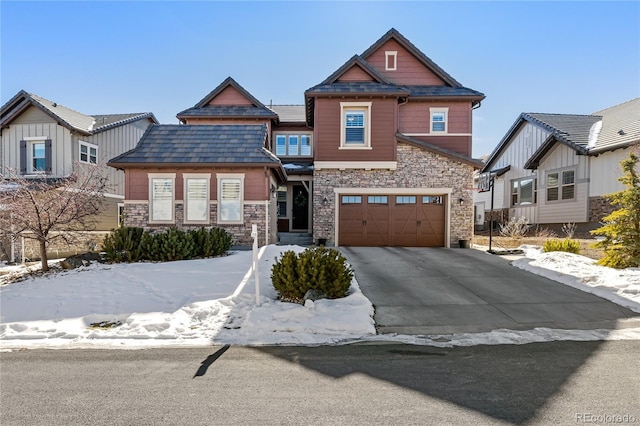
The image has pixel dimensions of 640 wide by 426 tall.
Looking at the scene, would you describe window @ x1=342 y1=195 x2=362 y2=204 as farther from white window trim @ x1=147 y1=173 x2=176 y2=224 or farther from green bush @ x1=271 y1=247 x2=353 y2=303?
green bush @ x1=271 y1=247 x2=353 y2=303

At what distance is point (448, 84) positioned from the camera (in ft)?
57.9

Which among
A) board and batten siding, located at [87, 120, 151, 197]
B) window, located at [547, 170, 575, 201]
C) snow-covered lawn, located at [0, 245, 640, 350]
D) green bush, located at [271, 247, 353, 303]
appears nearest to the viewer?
snow-covered lawn, located at [0, 245, 640, 350]

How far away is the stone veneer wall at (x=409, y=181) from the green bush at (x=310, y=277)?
25.2 ft

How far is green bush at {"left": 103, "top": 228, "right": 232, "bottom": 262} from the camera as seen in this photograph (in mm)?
11133

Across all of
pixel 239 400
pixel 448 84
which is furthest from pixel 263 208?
pixel 448 84

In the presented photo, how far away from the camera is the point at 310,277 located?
7.03 meters

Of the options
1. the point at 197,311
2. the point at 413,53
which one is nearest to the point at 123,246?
the point at 197,311

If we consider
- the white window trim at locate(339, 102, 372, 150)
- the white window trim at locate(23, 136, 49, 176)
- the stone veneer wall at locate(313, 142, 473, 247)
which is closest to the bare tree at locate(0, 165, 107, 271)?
the stone veneer wall at locate(313, 142, 473, 247)

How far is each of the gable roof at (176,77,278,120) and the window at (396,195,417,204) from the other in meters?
8.70

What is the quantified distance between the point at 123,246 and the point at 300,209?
388 inches

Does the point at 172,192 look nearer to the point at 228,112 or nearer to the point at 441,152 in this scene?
the point at 228,112

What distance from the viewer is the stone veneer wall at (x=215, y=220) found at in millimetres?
13508

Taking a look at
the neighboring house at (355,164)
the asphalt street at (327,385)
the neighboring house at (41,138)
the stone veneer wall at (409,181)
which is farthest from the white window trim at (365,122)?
the neighboring house at (41,138)

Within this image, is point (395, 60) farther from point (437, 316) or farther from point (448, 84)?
point (437, 316)
